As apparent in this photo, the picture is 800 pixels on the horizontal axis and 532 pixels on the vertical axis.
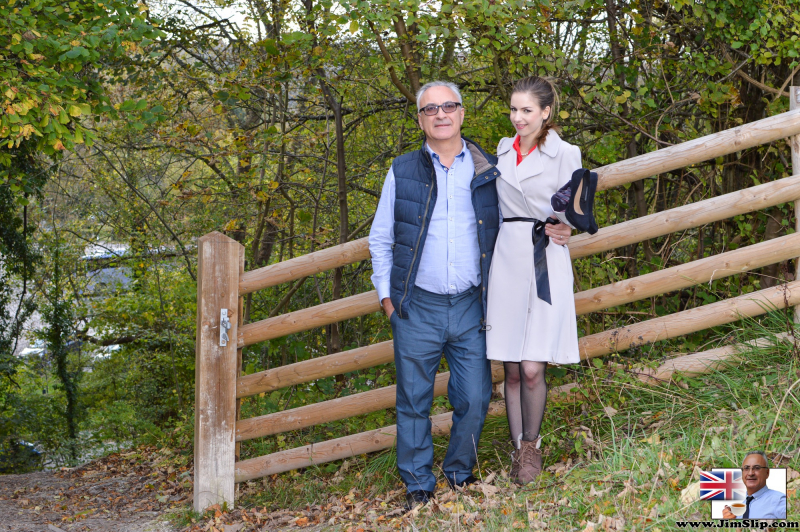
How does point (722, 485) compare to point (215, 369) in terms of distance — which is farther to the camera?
point (215, 369)

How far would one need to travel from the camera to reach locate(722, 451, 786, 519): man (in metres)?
2.51

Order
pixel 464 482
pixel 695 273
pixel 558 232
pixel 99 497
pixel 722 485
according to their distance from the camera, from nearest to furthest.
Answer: pixel 722 485, pixel 558 232, pixel 464 482, pixel 695 273, pixel 99 497

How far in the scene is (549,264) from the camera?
3219 mm

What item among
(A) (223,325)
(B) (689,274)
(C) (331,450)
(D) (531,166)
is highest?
(D) (531,166)

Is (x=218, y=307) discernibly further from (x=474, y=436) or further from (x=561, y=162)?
(x=561, y=162)

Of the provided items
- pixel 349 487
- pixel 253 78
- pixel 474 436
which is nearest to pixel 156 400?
pixel 253 78

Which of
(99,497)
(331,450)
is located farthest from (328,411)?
(99,497)

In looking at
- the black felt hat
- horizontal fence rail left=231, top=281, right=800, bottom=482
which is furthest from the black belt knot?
horizontal fence rail left=231, top=281, right=800, bottom=482

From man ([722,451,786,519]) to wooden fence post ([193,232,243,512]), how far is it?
2.67 m

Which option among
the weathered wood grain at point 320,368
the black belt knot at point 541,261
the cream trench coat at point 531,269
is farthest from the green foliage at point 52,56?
the black belt knot at point 541,261

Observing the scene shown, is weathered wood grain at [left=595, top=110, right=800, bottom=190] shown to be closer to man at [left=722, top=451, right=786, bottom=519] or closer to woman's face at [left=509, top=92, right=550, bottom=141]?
woman's face at [left=509, top=92, right=550, bottom=141]

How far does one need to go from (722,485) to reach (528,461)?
0.93m

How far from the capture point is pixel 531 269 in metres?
3.24

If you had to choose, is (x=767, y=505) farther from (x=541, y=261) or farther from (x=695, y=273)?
(x=695, y=273)
